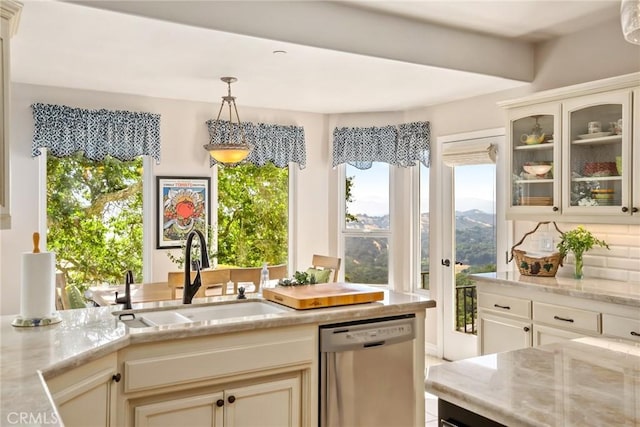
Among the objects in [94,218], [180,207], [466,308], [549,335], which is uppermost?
[180,207]

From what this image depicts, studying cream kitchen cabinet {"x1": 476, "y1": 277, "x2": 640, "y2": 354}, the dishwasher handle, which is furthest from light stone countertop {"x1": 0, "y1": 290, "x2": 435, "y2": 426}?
cream kitchen cabinet {"x1": 476, "y1": 277, "x2": 640, "y2": 354}

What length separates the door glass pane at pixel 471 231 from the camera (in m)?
4.88

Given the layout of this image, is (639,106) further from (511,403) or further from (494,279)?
(511,403)

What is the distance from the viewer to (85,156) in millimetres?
4855

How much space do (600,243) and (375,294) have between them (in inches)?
75.8

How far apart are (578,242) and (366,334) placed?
1918 mm

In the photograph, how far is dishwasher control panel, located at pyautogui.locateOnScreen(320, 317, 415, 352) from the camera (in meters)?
2.58

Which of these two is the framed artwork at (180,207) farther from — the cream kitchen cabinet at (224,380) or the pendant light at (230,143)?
the cream kitchen cabinet at (224,380)

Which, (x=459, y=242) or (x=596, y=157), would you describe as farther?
(x=459, y=242)

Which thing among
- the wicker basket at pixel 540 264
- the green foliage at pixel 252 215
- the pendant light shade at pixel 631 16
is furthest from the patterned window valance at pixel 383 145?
the pendant light shade at pixel 631 16

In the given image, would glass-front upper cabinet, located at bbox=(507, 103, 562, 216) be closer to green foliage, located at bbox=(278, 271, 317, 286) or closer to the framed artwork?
green foliage, located at bbox=(278, 271, 317, 286)

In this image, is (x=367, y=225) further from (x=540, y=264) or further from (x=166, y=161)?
(x=540, y=264)

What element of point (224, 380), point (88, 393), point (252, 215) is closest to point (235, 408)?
point (224, 380)

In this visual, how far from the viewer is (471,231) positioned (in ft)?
16.5
